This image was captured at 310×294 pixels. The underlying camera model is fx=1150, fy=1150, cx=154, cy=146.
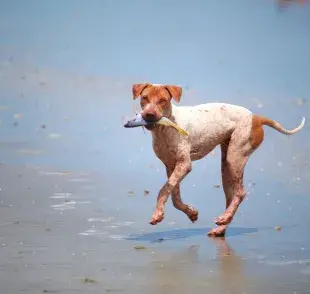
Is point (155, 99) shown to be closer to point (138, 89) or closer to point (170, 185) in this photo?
point (138, 89)

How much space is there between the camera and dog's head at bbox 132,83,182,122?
7.01 meters

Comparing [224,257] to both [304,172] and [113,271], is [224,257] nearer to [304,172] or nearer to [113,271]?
[113,271]

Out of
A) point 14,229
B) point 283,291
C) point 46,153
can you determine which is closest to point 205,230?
point 14,229

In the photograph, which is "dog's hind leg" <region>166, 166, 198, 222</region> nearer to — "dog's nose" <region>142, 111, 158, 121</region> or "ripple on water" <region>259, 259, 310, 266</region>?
"dog's nose" <region>142, 111, 158, 121</region>

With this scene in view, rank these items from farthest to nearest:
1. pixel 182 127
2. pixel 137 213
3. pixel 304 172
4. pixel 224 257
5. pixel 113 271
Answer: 1. pixel 304 172
2. pixel 137 213
3. pixel 182 127
4. pixel 224 257
5. pixel 113 271

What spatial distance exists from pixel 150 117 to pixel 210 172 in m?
2.73

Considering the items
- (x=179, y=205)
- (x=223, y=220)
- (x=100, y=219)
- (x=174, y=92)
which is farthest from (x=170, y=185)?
(x=100, y=219)

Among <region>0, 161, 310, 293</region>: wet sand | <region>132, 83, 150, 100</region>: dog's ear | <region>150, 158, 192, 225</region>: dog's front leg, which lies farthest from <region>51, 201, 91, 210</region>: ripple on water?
<region>132, 83, 150, 100</region>: dog's ear

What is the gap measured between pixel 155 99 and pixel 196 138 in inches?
18.6

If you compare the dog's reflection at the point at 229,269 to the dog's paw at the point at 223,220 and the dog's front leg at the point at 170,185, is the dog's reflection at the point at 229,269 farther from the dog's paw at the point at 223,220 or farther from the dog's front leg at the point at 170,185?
the dog's front leg at the point at 170,185

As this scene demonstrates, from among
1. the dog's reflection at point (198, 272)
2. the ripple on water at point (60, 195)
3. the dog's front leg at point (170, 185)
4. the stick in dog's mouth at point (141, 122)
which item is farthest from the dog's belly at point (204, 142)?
the ripple on water at point (60, 195)

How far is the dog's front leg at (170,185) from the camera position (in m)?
7.07

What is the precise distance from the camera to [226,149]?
7.72 meters

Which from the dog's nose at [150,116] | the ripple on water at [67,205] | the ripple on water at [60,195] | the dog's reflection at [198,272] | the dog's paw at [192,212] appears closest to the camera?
the dog's reflection at [198,272]
